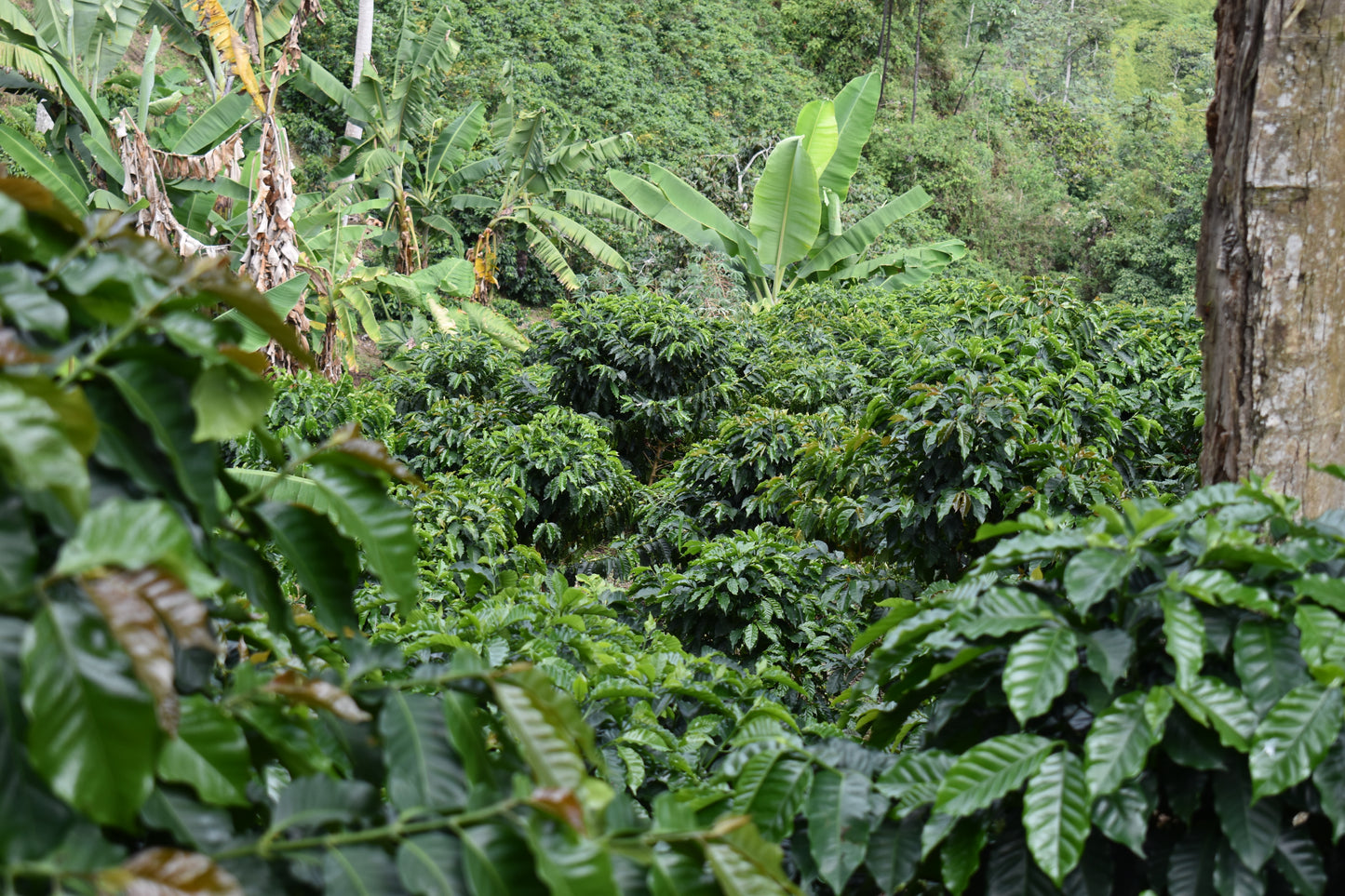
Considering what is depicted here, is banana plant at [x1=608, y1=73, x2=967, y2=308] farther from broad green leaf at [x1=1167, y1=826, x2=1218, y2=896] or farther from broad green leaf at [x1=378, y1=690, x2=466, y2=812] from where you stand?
broad green leaf at [x1=378, y1=690, x2=466, y2=812]

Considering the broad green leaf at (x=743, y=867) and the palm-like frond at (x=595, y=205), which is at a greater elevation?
the palm-like frond at (x=595, y=205)

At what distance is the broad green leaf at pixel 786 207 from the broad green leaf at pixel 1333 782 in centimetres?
984

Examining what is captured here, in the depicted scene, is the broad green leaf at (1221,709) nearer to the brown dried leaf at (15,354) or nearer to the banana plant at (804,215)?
the brown dried leaf at (15,354)

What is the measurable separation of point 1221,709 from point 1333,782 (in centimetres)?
14

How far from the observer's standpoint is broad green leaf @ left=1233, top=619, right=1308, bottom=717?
1311mm

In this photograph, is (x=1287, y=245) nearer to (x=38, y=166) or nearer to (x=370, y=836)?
(x=370, y=836)

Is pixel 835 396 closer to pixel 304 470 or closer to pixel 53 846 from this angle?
pixel 304 470

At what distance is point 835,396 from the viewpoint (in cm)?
686

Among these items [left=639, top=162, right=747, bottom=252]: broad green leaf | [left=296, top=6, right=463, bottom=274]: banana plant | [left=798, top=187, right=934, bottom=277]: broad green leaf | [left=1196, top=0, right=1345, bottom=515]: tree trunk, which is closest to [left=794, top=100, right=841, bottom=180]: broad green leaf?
[left=798, top=187, right=934, bottom=277]: broad green leaf

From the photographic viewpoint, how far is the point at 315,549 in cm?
120

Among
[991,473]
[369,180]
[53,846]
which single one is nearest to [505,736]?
[53,846]

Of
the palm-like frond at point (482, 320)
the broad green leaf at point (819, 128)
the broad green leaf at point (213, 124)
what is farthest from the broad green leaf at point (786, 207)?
the broad green leaf at point (213, 124)

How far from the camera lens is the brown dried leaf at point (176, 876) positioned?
2.54 ft

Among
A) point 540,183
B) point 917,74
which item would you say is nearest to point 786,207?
point 540,183
